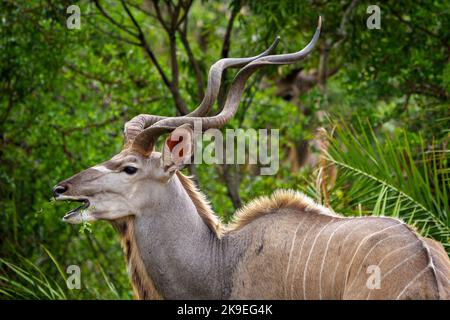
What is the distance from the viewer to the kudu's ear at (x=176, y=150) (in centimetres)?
418

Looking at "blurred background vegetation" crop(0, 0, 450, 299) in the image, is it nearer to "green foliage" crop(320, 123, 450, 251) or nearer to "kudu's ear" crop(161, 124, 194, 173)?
"green foliage" crop(320, 123, 450, 251)

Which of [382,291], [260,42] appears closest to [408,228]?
[382,291]

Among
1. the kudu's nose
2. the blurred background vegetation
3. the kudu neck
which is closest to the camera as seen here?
the kudu's nose

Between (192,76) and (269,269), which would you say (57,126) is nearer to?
(192,76)

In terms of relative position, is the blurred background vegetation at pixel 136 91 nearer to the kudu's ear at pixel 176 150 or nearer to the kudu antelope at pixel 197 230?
the kudu antelope at pixel 197 230

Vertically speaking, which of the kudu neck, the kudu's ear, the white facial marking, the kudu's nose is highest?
the kudu's ear

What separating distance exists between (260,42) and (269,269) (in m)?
3.65

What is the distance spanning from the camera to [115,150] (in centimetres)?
801

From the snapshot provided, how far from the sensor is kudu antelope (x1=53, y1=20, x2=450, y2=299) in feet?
12.6

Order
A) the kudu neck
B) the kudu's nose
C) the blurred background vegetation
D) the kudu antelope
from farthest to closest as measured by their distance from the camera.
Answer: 1. the blurred background vegetation
2. the kudu neck
3. the kudu's nose
4. the kudu antelope

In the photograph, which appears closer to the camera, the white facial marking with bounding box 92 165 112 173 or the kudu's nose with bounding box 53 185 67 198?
the kudu's nose with bounding box 53 185 67 198

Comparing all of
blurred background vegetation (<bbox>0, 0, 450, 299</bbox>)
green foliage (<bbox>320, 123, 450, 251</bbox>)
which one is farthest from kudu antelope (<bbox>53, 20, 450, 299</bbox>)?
blurred background vegetation (<bbox>0, 0, 450, 299</bbox>)

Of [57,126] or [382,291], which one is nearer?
[382,291]

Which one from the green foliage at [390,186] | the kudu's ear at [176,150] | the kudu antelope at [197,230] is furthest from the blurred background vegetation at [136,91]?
the kudu's ear at [176,150]
